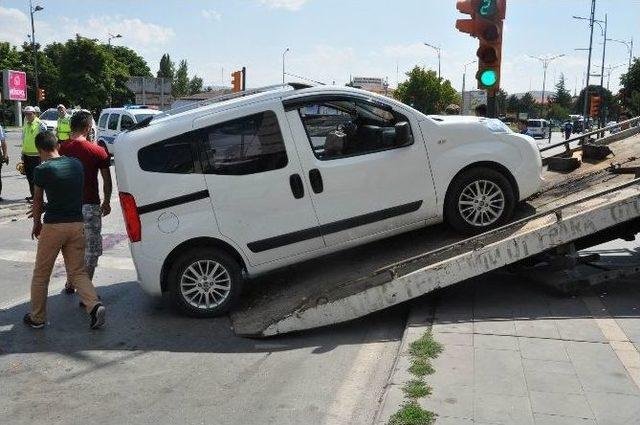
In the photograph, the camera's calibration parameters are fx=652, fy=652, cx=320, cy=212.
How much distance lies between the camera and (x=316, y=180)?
19.0ft

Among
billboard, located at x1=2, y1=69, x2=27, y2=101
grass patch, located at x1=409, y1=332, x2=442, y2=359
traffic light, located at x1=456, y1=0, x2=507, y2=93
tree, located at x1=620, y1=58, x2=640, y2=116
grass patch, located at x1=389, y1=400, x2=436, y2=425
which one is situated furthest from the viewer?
tree, located at x1=620, y1=58, x2=640, y2=116

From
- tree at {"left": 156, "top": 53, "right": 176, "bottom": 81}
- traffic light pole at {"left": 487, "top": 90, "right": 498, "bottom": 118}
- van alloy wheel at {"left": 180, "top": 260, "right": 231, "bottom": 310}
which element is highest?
tree at {"left": 156, "top": 53, "right": 176, "bottom": 81}

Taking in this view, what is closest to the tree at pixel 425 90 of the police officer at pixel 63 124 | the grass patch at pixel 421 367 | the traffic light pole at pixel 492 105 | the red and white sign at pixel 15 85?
the red and white sign at pixel 15 85

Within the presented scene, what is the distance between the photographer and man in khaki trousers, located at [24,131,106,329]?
18.3 feet

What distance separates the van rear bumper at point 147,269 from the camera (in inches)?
226

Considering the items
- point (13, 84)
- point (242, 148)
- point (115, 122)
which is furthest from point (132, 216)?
point (13, 84)

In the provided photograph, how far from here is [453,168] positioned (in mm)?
6121

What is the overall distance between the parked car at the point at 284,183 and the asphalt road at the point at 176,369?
2.12 feet

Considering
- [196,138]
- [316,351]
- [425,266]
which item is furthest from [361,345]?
[196,138]

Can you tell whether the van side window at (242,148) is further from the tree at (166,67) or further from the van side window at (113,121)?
the tree at (166,67)

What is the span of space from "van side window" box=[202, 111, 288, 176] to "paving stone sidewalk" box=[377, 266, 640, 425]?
1.87 meters

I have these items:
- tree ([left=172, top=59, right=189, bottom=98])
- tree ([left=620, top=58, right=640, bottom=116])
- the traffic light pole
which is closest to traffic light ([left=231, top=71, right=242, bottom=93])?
the traffic light pole

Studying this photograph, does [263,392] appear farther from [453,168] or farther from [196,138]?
[453,168]

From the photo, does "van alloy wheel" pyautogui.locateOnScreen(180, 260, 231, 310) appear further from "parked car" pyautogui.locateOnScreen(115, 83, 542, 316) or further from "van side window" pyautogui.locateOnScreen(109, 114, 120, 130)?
"van side window" pyautogui.locateOnScreen(109, 114, 120, 130)
